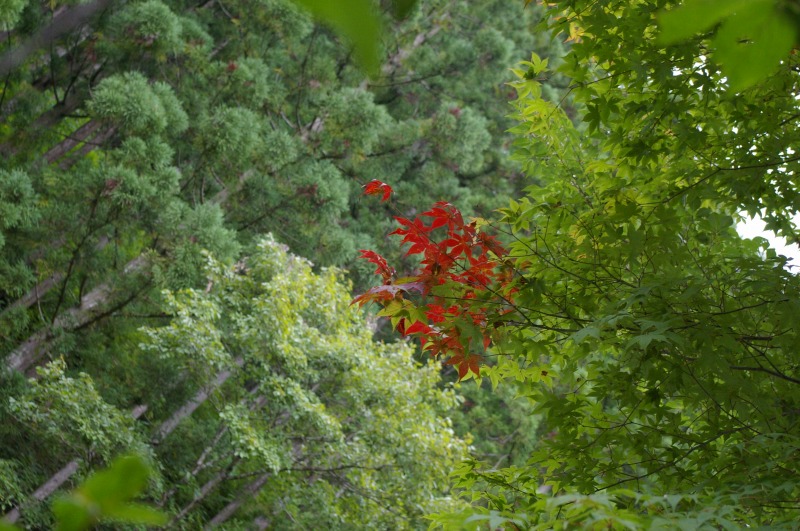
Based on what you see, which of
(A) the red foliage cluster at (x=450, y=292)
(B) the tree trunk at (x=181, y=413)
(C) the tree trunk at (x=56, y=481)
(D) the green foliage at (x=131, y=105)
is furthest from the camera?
(B) the tree trunk at (x=181, y=413)

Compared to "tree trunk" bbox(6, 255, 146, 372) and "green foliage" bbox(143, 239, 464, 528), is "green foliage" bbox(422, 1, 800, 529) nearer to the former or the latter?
"green foliage" bbox(143, 239, 464, 528)

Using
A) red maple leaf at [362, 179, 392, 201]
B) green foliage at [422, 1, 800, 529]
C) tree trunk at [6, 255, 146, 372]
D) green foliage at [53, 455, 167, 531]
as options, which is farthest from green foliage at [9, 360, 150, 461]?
green foliage at [53, 455, 167, 531]

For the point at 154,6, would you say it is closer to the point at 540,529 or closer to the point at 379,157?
the point at 379,157

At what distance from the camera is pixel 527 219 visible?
2.48 m

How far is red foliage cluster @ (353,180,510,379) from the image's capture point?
2.15 meters

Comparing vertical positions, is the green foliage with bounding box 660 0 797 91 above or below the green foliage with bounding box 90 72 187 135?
below

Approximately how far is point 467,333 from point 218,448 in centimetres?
614

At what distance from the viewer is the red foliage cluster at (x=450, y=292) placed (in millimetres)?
2150

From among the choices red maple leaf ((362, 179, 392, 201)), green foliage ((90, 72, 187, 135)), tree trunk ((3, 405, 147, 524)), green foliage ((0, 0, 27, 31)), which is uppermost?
green foliage ((90, 72, 187, 135))

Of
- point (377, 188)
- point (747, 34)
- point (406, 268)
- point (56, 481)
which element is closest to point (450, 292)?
point (377, 188)

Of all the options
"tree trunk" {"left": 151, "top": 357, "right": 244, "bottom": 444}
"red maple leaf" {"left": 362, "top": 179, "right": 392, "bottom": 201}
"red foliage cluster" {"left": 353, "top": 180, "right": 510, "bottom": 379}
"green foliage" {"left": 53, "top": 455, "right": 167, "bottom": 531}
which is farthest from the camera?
"tree trunk" {"left": 151, "top": 357, "right": 244, "bottom": 444}

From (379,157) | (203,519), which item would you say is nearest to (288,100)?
(379,157)

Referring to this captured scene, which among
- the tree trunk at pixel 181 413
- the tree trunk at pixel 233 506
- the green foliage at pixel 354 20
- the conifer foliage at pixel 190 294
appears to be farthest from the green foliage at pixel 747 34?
the tree trunk at pixel 233 506

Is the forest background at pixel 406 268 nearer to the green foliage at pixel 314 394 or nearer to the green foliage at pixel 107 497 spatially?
the green foliage at pixel 314 394
